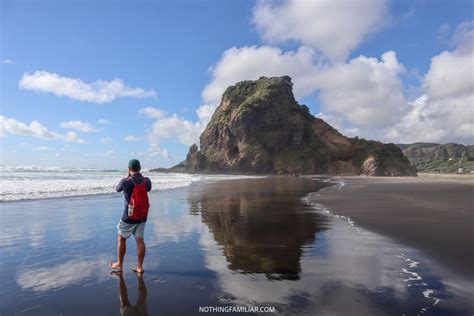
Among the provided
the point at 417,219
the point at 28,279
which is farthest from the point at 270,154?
the point at 28,279

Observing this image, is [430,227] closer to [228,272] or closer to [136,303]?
[228,272]

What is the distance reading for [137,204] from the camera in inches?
235

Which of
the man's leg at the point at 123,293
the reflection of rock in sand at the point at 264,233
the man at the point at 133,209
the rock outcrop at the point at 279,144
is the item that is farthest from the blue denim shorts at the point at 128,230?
the rock outcrop at the point at 279,144

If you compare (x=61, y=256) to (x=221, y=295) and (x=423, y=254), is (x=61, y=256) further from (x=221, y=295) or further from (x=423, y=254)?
(x=423, y=254)

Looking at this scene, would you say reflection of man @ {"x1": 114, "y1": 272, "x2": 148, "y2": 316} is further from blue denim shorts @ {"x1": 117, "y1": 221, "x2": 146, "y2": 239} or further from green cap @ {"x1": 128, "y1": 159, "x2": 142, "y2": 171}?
green cap @ {"x1": 128, "y1": 159, "x2": 142, "y2": 171}

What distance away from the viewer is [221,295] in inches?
180

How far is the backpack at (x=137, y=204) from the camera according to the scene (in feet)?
19.6

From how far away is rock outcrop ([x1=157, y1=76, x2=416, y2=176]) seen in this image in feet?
312

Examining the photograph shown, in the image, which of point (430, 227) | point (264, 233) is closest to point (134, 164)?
point (264, 233)

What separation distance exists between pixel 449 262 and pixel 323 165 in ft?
304

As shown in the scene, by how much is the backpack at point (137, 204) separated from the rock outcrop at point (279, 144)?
8749cm

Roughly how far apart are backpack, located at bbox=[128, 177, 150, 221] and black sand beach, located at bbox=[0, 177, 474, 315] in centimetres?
88

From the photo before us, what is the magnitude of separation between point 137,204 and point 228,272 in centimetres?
198

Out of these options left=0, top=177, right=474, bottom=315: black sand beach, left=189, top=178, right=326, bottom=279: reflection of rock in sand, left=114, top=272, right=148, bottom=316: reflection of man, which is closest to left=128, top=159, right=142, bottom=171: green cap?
left=0, top=177, right=474, bottom=315: black sand beach
